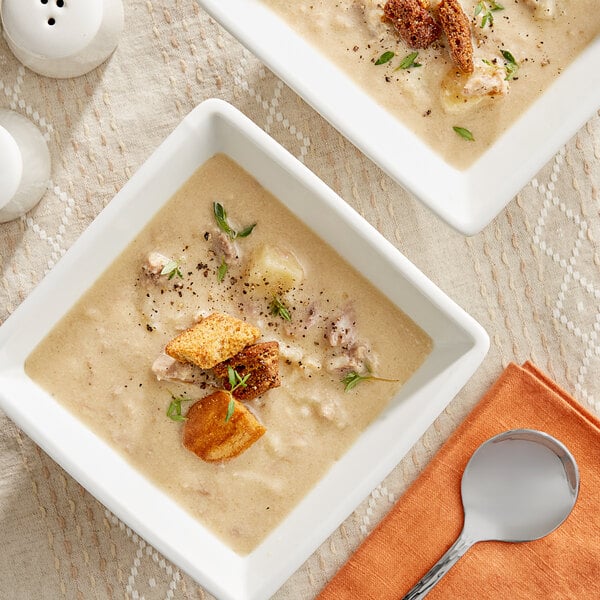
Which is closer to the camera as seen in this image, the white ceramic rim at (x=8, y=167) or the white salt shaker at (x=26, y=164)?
the white ceramic rim at (x=8, y=167)

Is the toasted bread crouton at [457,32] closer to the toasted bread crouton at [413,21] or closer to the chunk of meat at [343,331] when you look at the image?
the toasted bread crouton at [413,21]

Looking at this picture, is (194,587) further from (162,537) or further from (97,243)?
(97,243)

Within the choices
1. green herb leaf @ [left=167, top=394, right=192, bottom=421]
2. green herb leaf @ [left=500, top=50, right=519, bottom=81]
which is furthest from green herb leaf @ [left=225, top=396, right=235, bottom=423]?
green herb leaf @ [left=500, top=50, right=519, bottom=81]

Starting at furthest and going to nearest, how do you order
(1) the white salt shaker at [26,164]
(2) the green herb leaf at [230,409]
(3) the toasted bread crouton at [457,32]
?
1. (1) the white salt shaker at [26,164]
2. (3) the toasted bread crouton at [457,32]
3. (2) the green herb leaf at [230,409]

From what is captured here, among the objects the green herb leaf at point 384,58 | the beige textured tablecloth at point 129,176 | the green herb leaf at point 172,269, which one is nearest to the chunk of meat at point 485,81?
the green herb leaf at point 384,58

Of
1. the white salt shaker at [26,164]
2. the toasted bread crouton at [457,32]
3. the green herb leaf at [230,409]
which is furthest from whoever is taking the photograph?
the white salt shaker at [26,164]

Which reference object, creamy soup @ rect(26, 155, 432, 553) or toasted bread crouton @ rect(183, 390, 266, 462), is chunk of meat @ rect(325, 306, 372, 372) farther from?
toasted bread crouton @ rect(183, 390, 266, 462)

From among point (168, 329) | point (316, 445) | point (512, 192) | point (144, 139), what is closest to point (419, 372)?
point (316, 445)

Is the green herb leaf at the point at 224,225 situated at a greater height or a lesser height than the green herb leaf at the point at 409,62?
lesser
